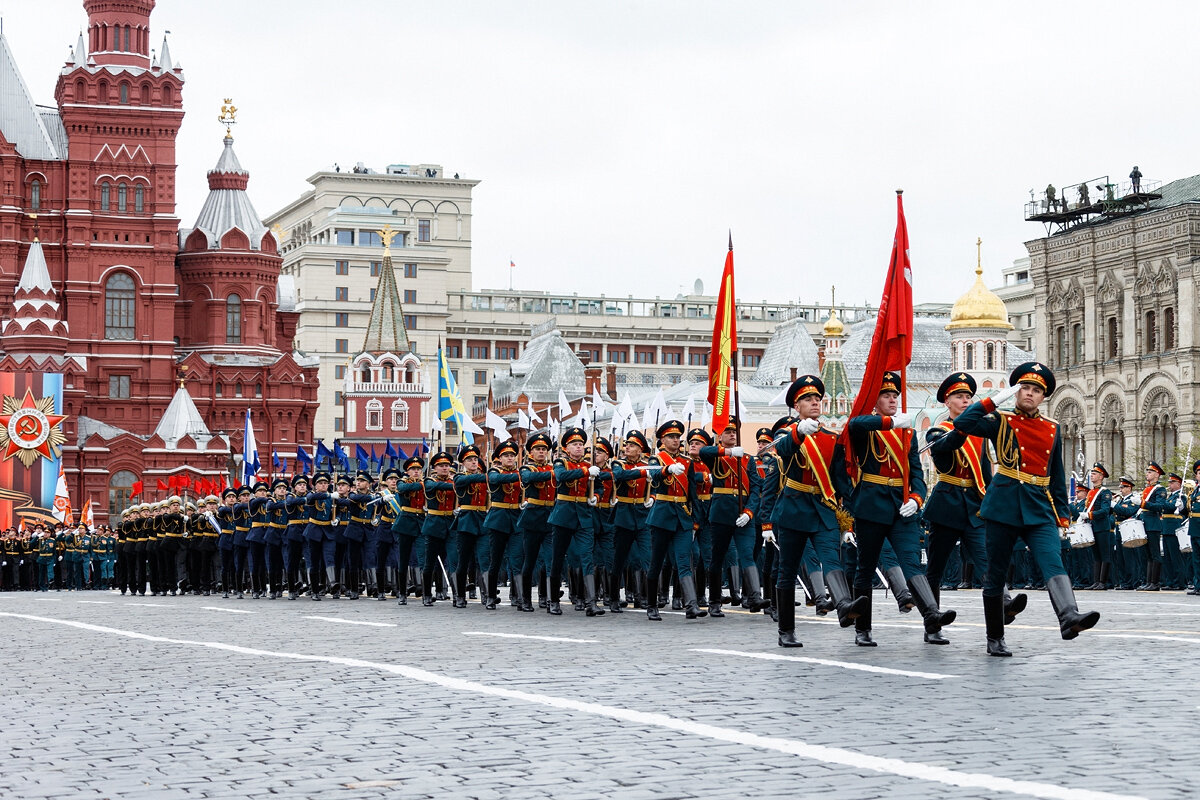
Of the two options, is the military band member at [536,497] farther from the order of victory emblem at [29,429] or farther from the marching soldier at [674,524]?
the order of victory emblem at [29,429]

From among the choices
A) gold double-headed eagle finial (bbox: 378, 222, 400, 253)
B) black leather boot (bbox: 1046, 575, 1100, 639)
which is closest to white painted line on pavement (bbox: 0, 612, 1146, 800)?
black leather boot (bbox: 1046, 575, 1100, 639)

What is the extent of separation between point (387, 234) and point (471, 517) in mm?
98581

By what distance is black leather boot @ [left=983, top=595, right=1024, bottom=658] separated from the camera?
36.0ft

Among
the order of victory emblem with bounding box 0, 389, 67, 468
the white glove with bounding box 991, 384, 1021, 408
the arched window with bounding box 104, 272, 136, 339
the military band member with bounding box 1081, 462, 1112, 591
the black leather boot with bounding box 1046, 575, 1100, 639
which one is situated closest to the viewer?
the white glove with bounding box 991, 384, 1021, 408

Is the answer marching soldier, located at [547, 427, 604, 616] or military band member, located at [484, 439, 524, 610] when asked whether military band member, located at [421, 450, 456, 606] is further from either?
marching soldier, located at [547, 427, 604, 616]

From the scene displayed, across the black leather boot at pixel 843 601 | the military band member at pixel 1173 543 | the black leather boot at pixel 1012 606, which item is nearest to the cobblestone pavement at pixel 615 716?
the black leather boot at pixel 843 601

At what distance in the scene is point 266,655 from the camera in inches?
501

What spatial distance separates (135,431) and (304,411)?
8462 millimetres

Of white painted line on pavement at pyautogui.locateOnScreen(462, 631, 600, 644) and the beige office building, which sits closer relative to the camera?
white painted line on pavement at pyautogui.locateOnScreen(462, 631, 600, 644)

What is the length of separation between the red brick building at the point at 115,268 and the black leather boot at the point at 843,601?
65413 mm

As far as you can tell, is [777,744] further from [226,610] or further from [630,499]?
[226,610]

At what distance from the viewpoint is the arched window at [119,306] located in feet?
254

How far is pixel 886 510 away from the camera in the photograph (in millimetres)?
11961

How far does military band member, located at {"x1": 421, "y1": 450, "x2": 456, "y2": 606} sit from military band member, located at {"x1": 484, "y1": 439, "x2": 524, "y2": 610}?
1.29 meters
